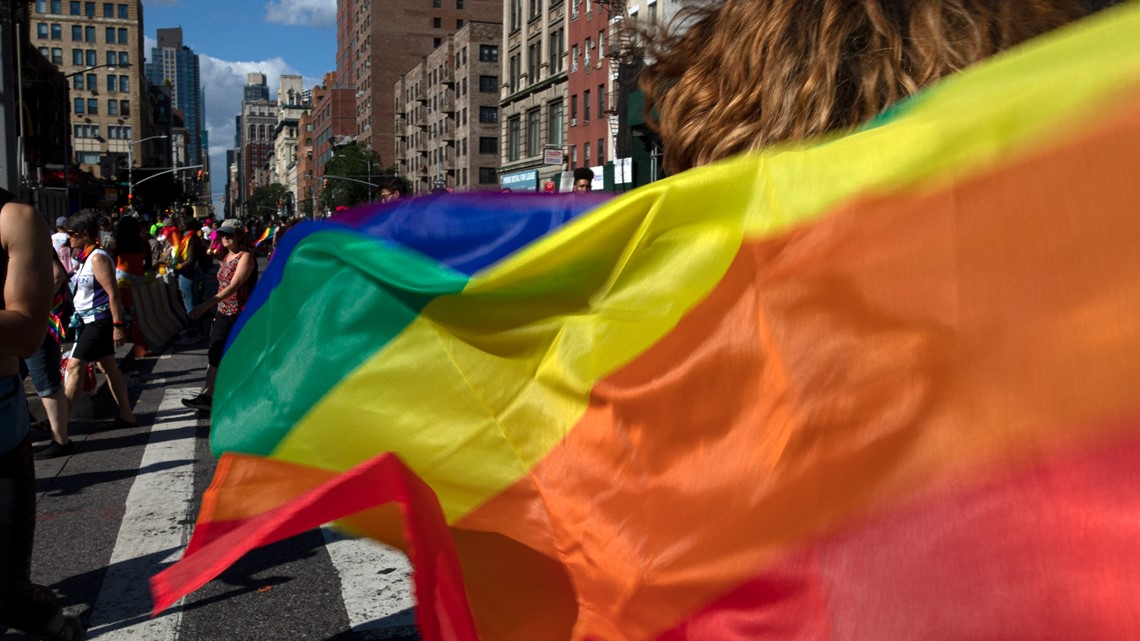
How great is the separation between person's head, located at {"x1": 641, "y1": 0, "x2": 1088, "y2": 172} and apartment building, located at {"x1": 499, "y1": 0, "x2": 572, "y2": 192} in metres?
51.8

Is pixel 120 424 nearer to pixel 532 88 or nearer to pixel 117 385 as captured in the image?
pixel 117 385

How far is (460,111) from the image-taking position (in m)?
84.9

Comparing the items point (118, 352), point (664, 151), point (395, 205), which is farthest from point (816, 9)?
point (118, 352)

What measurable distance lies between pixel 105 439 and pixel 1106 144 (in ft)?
29.4

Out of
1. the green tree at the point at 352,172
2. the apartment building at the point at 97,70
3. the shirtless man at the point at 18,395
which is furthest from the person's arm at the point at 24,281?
the apartment building at the point at 97,70

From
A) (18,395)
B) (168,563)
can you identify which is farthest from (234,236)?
(18,395)

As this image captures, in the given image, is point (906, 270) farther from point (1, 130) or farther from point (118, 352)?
point (118, 352)

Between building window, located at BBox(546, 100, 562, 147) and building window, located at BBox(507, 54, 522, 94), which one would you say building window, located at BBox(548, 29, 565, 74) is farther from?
building window, located at BBox(507, 54, 522, 94)

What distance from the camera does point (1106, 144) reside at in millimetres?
1014

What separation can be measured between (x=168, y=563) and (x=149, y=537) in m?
0.56

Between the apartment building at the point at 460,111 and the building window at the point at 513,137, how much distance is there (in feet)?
16.3

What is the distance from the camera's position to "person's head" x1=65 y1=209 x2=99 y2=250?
9.28 meters

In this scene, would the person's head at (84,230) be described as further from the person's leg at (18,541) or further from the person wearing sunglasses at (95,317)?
the person's leg at (18,541)

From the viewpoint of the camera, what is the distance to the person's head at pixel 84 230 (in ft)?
30.5
